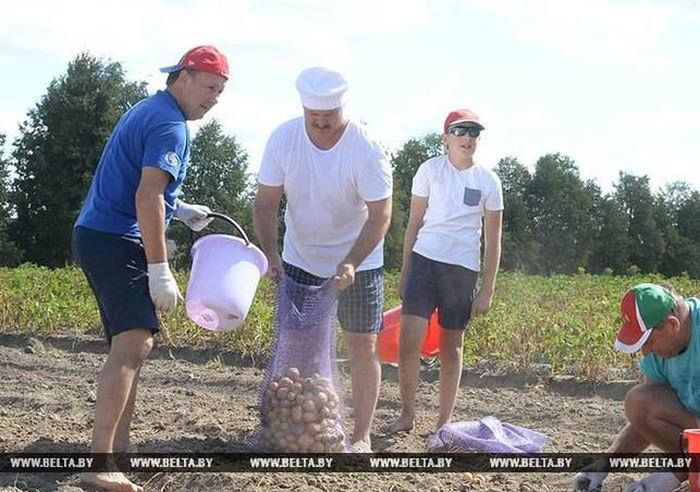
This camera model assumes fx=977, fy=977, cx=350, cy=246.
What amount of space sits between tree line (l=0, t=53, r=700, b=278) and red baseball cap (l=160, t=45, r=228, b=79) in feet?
52.6

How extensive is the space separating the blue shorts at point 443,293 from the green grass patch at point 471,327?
225 cm

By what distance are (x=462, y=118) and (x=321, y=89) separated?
102cm

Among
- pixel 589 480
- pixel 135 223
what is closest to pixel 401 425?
pixel 589 480

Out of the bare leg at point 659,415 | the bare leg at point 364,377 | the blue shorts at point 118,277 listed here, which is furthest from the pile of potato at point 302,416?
the bare leg at point 659,415

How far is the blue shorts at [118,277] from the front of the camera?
12.0 ft

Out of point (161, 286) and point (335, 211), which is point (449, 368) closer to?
point (335, 211)

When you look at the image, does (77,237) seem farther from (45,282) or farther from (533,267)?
(533,267)

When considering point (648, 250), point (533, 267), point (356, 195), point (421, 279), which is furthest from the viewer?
point (648, 250)

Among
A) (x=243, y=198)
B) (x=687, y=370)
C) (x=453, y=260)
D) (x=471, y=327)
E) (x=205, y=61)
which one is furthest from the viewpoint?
(x=243, y=198)

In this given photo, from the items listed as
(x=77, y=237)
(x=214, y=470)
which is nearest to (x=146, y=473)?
(x=214, y=470)

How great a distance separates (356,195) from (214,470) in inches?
50.1

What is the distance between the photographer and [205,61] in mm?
3762

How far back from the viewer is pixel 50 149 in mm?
33375

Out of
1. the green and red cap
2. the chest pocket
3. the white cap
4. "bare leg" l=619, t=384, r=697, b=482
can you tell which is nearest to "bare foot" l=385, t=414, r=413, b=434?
the chest pocket
